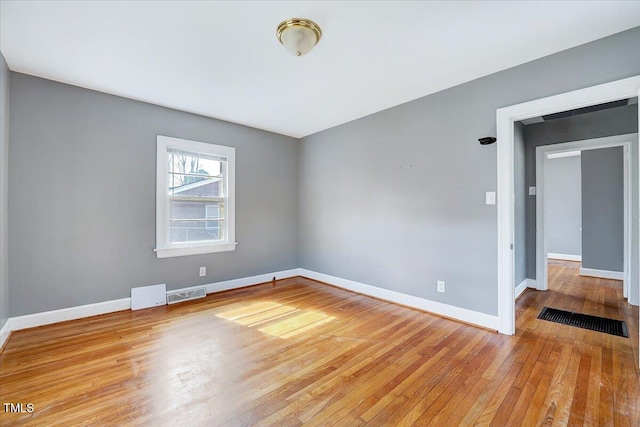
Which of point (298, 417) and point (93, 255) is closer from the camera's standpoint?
point (298, 417)

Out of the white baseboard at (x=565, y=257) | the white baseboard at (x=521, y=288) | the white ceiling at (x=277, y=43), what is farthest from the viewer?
the white baseboard at (x=565, y=257)

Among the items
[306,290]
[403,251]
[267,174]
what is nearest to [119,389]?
[306,290]

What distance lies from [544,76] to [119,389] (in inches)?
167

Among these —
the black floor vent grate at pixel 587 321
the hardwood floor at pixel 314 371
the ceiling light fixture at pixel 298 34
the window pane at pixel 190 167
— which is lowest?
the hardwood floor at pixel 314 371

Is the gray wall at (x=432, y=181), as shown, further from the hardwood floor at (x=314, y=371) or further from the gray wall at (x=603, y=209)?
the gray wall at (x=603, y=209)

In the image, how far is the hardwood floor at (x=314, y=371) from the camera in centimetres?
164

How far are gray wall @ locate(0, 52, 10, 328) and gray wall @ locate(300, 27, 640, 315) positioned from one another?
370cm

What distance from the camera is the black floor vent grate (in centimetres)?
274

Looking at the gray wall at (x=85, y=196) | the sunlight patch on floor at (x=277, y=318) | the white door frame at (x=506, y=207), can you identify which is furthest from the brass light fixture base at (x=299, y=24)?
the sunlight patch on floor at (x=277, y=318)

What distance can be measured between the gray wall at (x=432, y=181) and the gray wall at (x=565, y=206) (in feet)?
17.4

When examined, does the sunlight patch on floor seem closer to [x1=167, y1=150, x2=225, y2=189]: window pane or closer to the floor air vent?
the floor air vent

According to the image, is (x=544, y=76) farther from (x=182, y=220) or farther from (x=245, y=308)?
(x=182, y=220)

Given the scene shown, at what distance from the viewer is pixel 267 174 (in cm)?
475

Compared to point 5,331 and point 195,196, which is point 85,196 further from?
point 5,331
